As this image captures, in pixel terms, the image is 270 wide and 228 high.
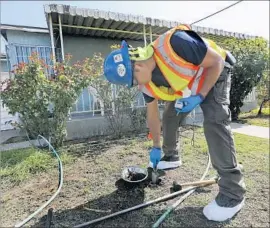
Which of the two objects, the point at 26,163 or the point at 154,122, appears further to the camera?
the point at 26,163

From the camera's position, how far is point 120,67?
5.75 feet

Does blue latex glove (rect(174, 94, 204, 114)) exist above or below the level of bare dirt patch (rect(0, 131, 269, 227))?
above

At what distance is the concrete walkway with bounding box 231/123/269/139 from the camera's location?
493 cm

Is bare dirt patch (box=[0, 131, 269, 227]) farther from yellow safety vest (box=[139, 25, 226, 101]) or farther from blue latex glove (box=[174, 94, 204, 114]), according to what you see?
yellow safety vest (box=[139, 25, 226, 101])

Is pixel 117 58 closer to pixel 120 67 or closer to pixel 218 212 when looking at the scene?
pixel 120 67

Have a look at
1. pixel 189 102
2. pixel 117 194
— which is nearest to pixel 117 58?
pixel 189 102

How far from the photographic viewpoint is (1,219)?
74.3 inches

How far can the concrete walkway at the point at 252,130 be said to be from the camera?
16.2ft

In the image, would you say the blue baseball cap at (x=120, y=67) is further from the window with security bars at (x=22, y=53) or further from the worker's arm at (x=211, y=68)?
the window with security bars at (x=22, y=53)

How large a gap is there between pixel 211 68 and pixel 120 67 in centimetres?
67

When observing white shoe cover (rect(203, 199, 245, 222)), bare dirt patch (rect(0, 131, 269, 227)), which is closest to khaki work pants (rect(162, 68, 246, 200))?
white shoe cover (rect(203, 199, 245, 222))

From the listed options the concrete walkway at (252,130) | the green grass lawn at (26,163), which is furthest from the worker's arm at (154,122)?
the concrete walkway at (252,130)

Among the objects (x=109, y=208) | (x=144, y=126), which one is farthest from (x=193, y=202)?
(x=144, y=126)

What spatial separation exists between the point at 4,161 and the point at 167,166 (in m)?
2.18
